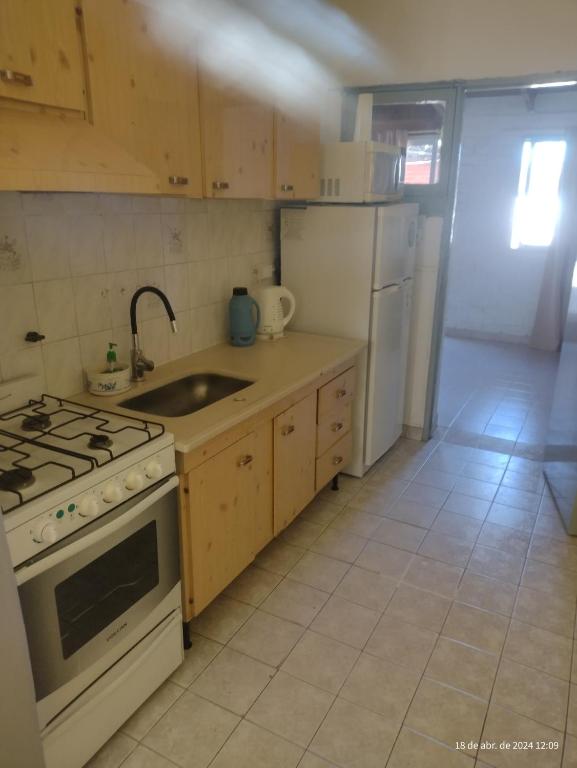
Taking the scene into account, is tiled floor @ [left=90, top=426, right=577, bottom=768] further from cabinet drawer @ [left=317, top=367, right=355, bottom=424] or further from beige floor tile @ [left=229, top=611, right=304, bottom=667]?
cabinet drawer @ [left=317, top=367, right=355, bottom=424]

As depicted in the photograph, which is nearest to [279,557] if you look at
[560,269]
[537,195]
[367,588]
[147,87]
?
[367,588]

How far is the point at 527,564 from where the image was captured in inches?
96.7

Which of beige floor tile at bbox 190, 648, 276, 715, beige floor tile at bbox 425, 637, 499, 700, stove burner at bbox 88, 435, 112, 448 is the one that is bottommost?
beige floor tile at bbox 190, 648, 276, 715

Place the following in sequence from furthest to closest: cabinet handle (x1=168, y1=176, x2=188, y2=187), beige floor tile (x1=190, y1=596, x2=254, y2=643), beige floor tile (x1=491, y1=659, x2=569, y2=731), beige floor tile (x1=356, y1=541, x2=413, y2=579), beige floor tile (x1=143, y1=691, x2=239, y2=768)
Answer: beige floor tile (x1=356, y1=541, x2=413, y2=579)
beige floor tile (x1=190, y1=596, x2=254, y2=643)
cabinet handle (x1=168, y1=176, x2=188, y2=187)
beige floor tile (x1=491, y1=659, x2=569, y2=731)
beige floor tile (x1=143, y1=691, x2=239, y2=768)

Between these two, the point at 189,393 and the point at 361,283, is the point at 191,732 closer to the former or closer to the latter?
the point at 189,393

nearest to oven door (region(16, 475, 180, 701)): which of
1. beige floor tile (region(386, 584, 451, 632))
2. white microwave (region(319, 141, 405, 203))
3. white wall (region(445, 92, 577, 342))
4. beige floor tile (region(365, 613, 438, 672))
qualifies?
beige floor tile (region(365, 613, 438, 672))

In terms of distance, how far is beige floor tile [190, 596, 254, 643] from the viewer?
2061mm

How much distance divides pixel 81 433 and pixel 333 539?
4.67ft

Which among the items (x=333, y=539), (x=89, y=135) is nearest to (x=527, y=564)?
(x=333, y=539)

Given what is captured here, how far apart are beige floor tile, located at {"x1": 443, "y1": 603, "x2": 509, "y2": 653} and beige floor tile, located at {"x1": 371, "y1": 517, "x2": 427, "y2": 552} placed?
0.41 metres

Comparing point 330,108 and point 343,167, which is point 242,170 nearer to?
point 343,167

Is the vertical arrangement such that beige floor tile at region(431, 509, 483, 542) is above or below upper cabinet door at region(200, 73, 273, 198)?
below

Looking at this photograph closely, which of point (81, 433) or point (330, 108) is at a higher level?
point (330, 108)

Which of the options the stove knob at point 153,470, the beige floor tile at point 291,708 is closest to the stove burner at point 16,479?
the stove knob at point 153,470
